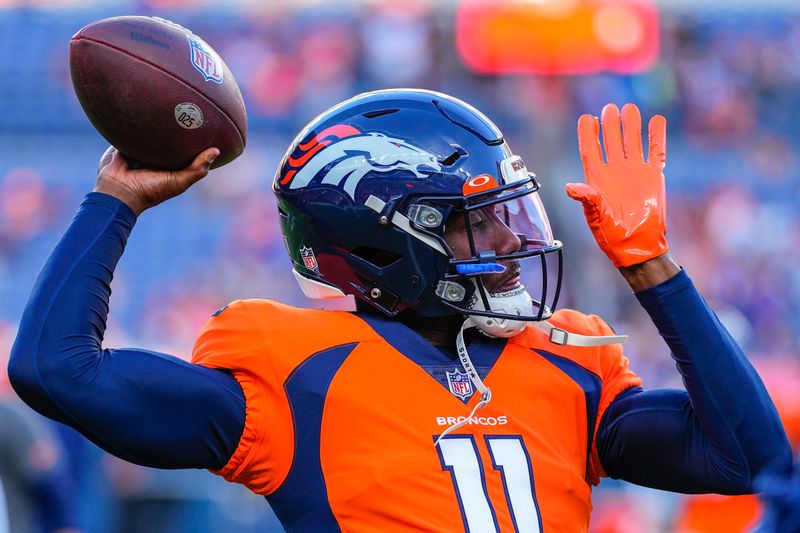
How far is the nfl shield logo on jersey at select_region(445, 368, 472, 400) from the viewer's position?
7.68ft

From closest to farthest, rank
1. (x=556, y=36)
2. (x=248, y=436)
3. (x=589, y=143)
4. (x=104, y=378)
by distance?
(x=104, y=378), (x=248, y=436), (x=589, y=143), (x=556, y=36)

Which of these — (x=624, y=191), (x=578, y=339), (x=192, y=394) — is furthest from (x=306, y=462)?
(x=624, y=191)

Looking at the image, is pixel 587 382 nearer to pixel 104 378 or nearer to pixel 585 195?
pixel 585 195

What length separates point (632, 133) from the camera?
2461mm

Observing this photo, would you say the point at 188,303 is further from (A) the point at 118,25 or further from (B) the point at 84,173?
(A) the point at 118,25

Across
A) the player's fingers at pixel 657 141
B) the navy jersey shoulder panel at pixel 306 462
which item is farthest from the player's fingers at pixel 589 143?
the navy jersey shoulder panel at pixel 306 462

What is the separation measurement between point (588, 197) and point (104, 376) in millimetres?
995

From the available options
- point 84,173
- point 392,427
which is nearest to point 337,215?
point 392,427

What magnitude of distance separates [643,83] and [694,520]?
24.6 feet

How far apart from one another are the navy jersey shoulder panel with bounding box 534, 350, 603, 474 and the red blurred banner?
31.4 feet

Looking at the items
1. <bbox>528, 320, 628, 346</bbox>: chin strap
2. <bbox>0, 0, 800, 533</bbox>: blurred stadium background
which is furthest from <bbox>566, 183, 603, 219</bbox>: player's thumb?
<bbox>0, 0, 800, 533</bbox>: blurred stadium background

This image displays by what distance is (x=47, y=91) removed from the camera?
12.4 metres

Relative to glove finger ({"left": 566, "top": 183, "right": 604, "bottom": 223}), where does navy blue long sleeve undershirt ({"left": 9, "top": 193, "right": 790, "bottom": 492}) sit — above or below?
below

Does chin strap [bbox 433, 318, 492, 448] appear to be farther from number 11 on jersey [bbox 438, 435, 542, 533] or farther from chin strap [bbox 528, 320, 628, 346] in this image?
chin strap [bbox 528, 320, 628, 346]
